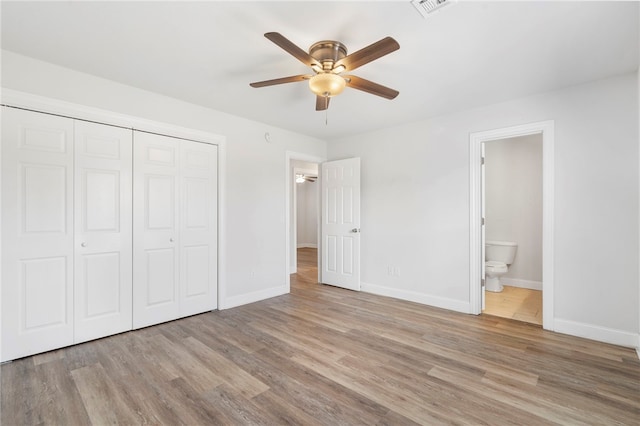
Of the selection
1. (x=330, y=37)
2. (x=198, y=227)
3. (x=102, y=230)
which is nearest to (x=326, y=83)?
(x=330, y=37)

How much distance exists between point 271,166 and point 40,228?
2.62 metres

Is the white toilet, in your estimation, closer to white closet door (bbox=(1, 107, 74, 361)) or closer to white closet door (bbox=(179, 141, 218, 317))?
white closet door (bbox=(179, 141, 218, 317))

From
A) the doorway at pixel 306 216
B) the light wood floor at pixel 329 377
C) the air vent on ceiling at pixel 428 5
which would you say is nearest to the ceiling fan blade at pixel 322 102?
the air vent on ceiling at pixel 428 5

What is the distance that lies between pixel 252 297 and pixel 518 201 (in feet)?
14.9

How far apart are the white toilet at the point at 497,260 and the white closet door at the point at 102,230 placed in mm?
4792

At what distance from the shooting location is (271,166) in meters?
4.35

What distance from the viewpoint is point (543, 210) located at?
3141mm

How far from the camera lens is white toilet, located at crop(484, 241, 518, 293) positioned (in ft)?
14.5

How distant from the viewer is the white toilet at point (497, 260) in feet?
14.5

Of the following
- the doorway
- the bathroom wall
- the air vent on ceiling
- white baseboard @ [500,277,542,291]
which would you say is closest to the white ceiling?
the air vent on ceiling

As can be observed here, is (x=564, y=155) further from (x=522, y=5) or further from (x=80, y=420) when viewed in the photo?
(x=80, y=420)

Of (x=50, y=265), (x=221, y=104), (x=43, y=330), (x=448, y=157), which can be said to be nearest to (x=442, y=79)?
(x=448, y=157)

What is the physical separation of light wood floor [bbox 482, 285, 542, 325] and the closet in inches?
144

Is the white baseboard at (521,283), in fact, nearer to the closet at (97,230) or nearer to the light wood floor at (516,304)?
the light wood floor at (516,304)
